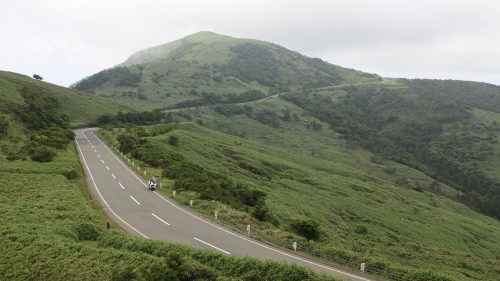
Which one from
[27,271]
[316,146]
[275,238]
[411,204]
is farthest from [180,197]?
[316,146]

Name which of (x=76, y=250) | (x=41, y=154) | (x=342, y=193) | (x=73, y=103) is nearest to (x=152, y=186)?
(x=41, y=154)

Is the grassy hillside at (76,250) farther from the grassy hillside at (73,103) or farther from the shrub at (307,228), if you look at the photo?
the grassy hillside at (73,103)

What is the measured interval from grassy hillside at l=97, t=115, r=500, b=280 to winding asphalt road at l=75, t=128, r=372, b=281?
5.42ft

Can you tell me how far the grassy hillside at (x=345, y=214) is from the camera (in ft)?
109

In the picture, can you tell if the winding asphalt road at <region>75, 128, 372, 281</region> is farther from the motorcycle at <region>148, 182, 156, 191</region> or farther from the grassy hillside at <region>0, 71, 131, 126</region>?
the grassy hillside at <region>0, 71, 131, 126</region>

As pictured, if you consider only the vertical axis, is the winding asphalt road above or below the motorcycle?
below

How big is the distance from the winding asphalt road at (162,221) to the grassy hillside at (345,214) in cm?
165

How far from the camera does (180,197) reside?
129 ft

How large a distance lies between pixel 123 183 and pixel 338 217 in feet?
104

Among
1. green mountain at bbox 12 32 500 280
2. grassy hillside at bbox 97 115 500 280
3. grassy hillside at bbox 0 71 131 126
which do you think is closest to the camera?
grassy hillside at bbox 97 115 500 280

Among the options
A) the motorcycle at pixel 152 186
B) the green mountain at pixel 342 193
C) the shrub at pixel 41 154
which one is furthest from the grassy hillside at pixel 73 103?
the motorcycle at pixel 152 186

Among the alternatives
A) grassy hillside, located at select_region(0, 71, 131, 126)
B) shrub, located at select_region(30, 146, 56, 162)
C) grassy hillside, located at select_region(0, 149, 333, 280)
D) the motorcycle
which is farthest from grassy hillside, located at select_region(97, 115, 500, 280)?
grassy hillside, located at select_region(0, 71, 131, 126)

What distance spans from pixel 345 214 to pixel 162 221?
1502 inches

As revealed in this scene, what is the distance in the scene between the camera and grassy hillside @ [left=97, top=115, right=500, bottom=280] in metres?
33.2
